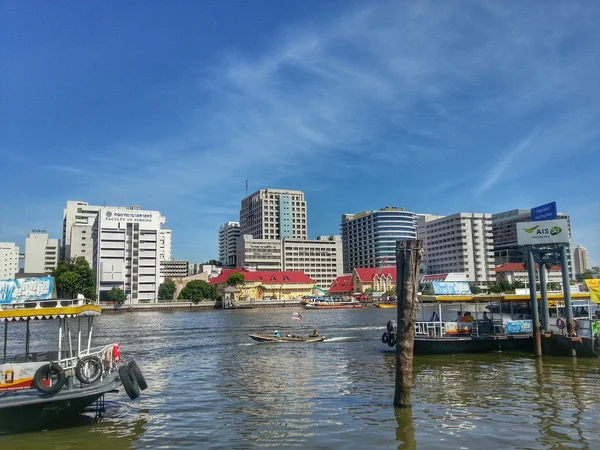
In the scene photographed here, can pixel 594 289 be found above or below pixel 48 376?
above

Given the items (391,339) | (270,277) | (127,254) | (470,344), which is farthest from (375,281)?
(470,344)

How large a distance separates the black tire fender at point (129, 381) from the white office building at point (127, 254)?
121m

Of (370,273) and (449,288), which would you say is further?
(370,273)

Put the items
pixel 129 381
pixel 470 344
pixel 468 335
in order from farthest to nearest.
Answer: pixel 468 335, pixel 470 344, pixel 129 381

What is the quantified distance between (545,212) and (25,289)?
31126 millimetres

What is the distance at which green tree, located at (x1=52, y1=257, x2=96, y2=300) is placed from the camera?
109 metres

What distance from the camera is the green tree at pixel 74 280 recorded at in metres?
109

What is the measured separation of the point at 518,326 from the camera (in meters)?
33.5

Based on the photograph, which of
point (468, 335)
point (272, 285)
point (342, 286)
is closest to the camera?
point (468, 335)

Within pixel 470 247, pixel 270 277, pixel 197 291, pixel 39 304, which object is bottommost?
pixel 39 304

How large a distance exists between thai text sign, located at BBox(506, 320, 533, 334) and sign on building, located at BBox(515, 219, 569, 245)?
226 inches

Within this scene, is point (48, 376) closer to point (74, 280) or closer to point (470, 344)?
point (470, 344)

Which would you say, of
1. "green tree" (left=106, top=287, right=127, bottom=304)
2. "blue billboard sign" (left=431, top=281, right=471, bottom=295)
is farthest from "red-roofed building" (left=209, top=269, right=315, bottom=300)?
"blue billboard sign" (left=431, top=281, right=471, bottom=295)

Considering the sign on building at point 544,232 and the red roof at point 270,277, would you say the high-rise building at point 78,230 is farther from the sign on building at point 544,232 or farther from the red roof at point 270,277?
the sign on building at point 544,232
